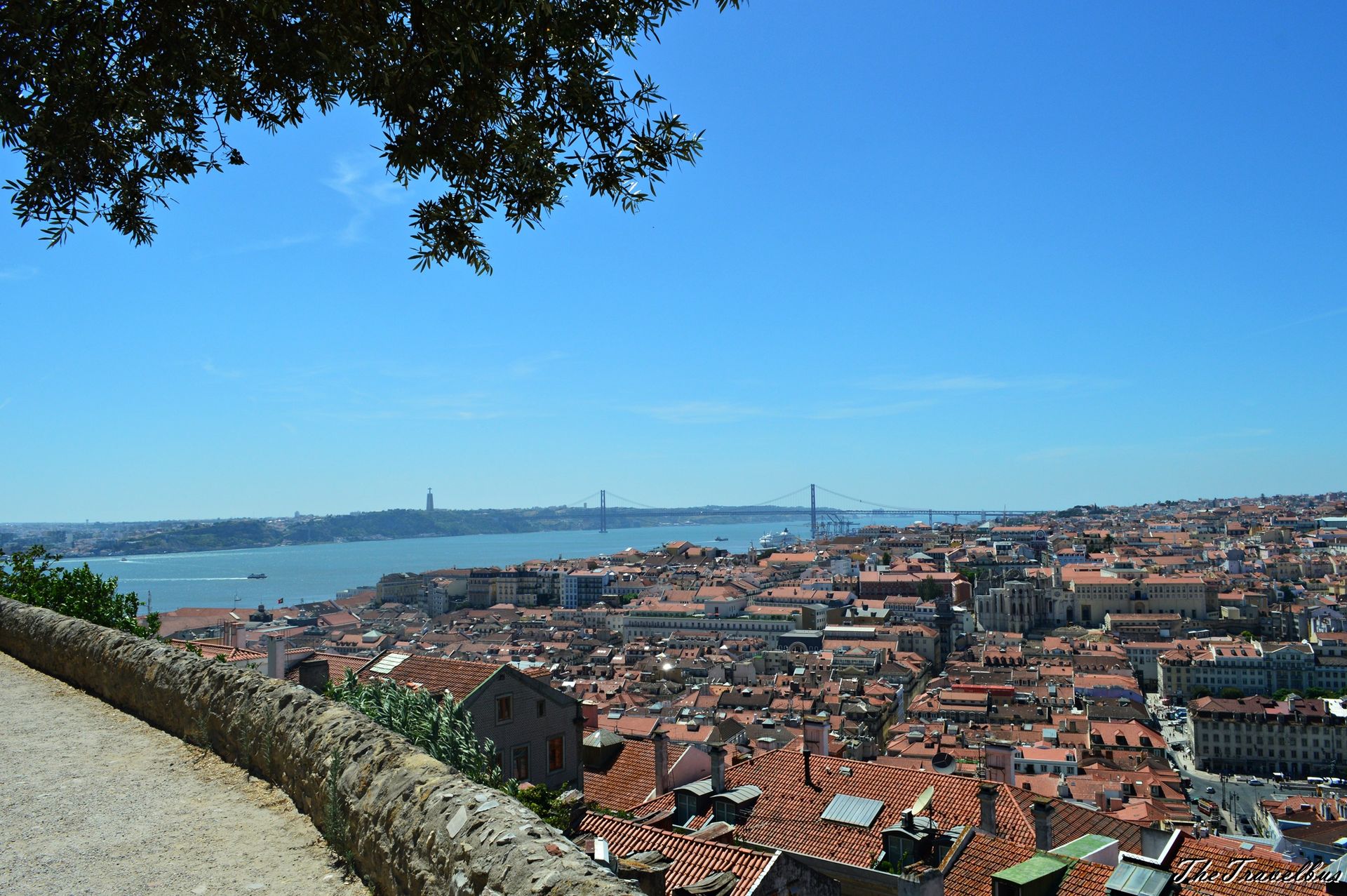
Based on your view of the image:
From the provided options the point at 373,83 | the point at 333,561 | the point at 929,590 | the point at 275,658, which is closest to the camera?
the point at 373,83

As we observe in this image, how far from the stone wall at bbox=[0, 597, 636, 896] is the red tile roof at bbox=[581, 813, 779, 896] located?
181cm

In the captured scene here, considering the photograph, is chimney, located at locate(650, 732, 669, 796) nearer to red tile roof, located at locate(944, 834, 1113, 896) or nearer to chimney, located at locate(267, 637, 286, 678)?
red tile roof, located at locate(944, 834, 1113, 896)

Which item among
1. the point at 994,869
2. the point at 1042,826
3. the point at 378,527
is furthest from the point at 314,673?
the point at 378,527

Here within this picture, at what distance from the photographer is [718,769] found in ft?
21.8

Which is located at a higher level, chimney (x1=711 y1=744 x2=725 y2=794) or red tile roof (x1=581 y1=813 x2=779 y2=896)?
red tile roof (x1=581 y1=813 x2=779 y2=896)

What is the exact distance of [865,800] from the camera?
6.04 metres

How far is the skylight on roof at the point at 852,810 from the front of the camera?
19.1ft

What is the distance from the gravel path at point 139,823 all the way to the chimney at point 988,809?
4.54 m

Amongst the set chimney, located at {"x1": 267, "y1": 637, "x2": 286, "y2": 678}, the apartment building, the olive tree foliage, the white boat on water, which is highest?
the olive tree foliage

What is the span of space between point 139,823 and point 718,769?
4.84 meters

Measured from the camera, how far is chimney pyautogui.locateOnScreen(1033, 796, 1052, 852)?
5777mm

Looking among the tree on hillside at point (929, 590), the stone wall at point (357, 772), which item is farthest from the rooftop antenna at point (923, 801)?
the tree on hillside at point (929, 590)

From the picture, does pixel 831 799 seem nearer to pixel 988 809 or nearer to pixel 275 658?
pixel 988 809

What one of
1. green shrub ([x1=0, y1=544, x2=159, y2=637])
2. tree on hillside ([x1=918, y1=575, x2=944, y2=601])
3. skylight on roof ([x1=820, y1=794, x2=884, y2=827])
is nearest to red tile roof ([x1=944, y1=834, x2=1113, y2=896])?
skylight on roof ([x1=820, y1=794, x2=884, y2=827])
